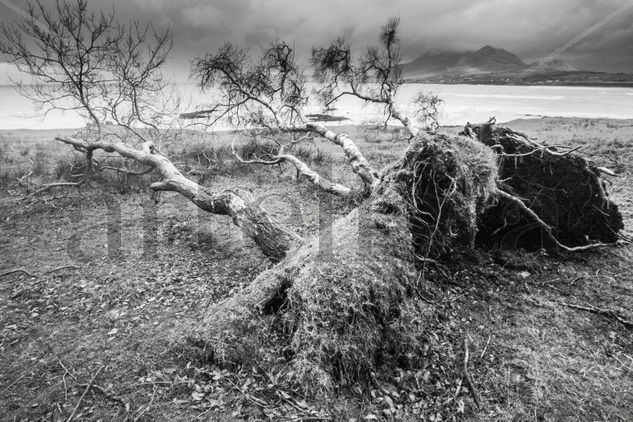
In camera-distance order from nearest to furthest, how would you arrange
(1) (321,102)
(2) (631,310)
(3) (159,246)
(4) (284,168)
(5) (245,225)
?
(2) (631,310) → (5) (245,225) → (3) (159,246) → (4) (284,168) → (1) (321,102)

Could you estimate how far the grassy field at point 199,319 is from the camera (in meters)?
2.92

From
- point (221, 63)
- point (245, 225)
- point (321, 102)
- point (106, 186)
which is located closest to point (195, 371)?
point (245, 225)

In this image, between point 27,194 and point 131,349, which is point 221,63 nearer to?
point 27,194

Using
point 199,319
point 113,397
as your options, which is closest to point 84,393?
point 113,397

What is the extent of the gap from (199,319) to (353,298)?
2.04 meters

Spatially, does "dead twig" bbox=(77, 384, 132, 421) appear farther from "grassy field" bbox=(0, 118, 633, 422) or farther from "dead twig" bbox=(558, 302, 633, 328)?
"dead twig" bbox=(558, 302, 633, 328)

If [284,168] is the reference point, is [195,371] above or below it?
below

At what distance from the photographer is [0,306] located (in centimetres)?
452

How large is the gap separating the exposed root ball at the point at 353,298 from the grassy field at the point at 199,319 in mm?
207

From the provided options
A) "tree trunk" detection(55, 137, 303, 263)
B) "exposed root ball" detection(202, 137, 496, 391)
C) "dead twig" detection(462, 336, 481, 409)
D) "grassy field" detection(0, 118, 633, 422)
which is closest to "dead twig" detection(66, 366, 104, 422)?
"grassy field" detection(0, 118, 633, 422)

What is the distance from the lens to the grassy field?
292 centimetres

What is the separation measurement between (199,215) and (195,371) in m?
5.07

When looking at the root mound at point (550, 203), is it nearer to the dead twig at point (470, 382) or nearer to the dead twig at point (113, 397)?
the dead twig at point (470, 382)

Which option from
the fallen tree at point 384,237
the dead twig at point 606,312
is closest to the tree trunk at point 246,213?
the fallen tree at point 384,237
